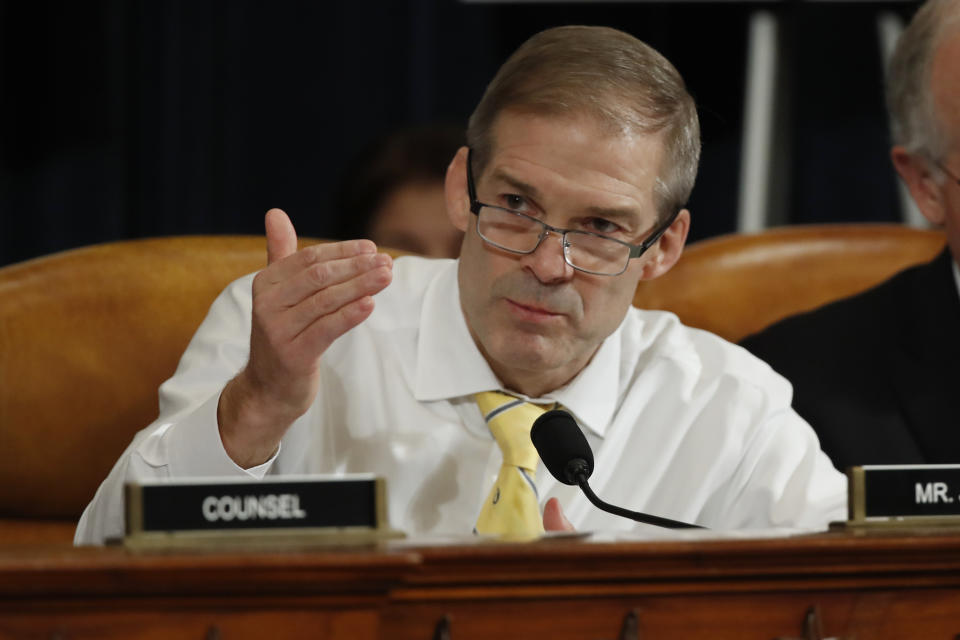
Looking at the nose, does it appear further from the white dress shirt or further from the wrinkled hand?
the wrinkled hand

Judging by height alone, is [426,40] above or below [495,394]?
above

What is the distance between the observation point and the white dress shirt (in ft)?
5.03

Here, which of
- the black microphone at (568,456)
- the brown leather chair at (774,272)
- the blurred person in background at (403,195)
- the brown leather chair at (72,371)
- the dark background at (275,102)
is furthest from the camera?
the dark background at (275,102)

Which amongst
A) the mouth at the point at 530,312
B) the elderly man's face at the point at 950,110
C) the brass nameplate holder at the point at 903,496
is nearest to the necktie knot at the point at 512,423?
the mouth at the point at 530,312

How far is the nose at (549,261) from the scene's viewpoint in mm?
1437

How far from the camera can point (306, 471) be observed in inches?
60.3

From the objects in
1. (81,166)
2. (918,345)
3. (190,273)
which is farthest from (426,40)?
(918,345)

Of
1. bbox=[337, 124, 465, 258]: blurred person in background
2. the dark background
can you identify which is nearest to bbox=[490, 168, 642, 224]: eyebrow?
bbox=[337, 124, 465, 258]: blurred person in background

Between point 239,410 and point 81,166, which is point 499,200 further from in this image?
point 81,166

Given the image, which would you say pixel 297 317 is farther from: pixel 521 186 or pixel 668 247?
pixel 668 247

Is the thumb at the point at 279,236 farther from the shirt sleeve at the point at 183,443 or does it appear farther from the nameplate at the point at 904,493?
the nameplate at the point at 904,493

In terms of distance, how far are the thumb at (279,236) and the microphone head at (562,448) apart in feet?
1.06

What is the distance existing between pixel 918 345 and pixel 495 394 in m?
0.73

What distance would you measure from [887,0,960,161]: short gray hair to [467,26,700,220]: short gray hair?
483mm
